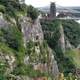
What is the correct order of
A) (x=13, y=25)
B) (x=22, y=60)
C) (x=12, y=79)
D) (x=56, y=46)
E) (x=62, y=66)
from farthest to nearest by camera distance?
1. (x=56, y=46)
2. (x=62, y=66)
3. (x=13, y=25)
4. (x=22, y=60)
5. (x=12, y=79)

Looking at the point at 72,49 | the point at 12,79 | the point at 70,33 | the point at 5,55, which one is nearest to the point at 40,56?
the point at 5,55

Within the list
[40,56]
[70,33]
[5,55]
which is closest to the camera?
[5,55]

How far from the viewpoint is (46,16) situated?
3206 inches

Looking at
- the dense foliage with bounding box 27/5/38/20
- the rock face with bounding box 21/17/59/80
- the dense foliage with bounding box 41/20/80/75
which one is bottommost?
the dense foliage with bounding box 41/20/80/75

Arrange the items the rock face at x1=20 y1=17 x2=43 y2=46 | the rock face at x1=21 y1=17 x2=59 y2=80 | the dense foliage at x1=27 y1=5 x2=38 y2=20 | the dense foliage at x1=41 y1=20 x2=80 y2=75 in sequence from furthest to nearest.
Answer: the dense foliage at x1=41 y1=20 x2=80 y2=75, the dense foliage at x1=27 y1=5 x2=38 y2=20, the rock face at x1=20 y1=17 x2=43 y2=46, the rock face at x1=21 y1=17 x2=59 y2=80

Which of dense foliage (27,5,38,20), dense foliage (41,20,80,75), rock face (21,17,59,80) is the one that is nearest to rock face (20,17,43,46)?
rock face (21,17,59,80)

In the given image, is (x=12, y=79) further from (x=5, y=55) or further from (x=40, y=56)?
(x=40, y=56)

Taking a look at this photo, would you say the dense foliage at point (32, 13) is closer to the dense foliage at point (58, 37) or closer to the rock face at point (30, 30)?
the rock face at point (30, 30)

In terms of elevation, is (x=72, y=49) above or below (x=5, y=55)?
below

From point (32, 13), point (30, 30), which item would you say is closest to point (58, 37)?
point (32, 13)

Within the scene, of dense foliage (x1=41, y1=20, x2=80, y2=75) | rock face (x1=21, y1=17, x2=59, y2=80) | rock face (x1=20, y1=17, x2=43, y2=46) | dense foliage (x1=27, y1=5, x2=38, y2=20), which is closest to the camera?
rock face (x1=21, y1=17, x2=59, y2=80)

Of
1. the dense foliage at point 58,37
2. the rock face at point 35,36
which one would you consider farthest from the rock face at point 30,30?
the dense foliage at point 58,37

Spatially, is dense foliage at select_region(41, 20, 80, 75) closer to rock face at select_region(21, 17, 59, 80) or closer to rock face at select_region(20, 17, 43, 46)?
rock face at select_region(21, 17, 59, 80)

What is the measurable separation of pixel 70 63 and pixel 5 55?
2946 cm
